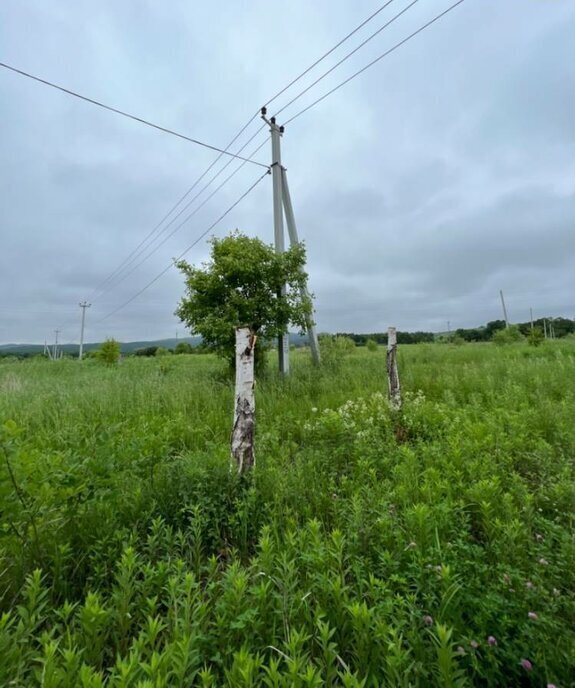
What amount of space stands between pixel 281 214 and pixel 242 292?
10.7 feet

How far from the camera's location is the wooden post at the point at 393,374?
5051 mm

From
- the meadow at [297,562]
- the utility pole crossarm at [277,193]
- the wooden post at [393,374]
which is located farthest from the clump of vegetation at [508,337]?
the meadow at [297,562]

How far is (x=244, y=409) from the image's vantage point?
3117mm

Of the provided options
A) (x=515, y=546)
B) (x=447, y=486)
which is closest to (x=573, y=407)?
(x=447, y=486)

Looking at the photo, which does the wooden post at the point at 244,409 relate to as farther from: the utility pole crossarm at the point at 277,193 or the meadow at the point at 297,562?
the utility pole crossarm at the point at 277,193

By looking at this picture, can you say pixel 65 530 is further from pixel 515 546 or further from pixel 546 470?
pixel 546 470

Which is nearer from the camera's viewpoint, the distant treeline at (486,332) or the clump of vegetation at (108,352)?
the clump of vegetation at (108,352)

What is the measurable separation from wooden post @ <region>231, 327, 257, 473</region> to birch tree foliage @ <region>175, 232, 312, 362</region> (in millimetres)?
5733

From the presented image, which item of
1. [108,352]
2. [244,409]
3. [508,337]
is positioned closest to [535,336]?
[508,337]

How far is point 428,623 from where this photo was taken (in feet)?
4.78

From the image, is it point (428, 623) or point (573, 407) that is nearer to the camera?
point (428, 623)

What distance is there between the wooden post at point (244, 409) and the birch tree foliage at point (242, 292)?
5.73m

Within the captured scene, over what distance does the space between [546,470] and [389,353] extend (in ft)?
9.32

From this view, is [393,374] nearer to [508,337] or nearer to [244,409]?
[244,409]
